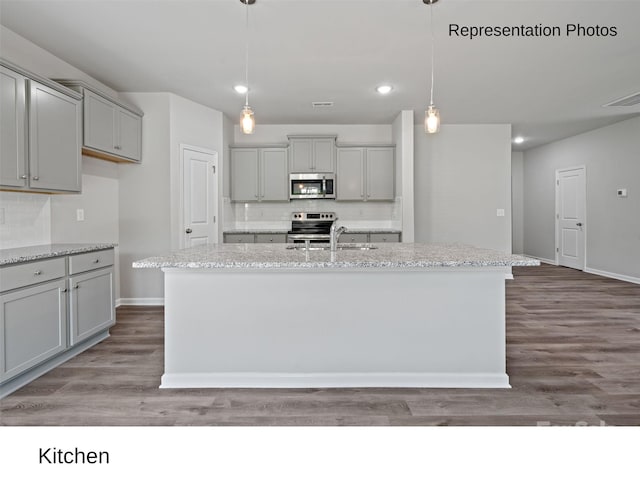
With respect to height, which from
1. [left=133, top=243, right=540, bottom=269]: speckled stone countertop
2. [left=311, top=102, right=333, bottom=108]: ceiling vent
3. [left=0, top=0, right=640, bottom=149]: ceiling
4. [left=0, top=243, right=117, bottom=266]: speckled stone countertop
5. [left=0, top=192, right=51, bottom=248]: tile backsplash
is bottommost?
[left=133, top=243, right=540, bottom=269]: speckled stone countertop

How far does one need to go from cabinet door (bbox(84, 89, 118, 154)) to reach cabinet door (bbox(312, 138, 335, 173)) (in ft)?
9.35

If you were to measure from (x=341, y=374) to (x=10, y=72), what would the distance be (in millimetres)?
3117

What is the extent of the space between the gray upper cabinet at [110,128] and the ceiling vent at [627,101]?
6121mm

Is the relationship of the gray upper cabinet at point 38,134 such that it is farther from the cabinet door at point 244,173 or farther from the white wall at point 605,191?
the white wall at point 605,191

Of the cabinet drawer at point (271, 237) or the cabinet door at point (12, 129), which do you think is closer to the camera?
the cabinet door at point (12, 129)

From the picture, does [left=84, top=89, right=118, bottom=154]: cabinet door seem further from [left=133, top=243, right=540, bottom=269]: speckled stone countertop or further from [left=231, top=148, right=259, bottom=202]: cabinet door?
[left=231, top=148, right=259, bottom=202]: cabinet door

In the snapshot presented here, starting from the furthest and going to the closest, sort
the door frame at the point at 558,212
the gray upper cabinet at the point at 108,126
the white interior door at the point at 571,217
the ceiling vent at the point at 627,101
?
the white interior door at the point at 571,217 < the door frame at the point at 558,212 < the ceiling vent at the point at 627,101 < the gray upper cabinet at the point at 108,126

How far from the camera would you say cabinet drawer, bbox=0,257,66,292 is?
233cm

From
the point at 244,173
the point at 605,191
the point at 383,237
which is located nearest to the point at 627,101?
the point at 605,191

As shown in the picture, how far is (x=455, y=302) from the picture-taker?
246 cm

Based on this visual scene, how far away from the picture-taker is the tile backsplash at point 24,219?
300 cm

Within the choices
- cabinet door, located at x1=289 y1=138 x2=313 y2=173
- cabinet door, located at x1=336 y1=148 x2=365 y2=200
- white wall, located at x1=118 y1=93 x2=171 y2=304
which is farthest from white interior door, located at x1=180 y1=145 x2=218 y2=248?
cabinet door, located at x1=336 y1=148 x2=365 y2=200

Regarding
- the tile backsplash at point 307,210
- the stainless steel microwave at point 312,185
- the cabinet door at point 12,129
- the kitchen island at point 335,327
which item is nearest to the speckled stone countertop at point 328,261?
the kitchen island at point 335,327
